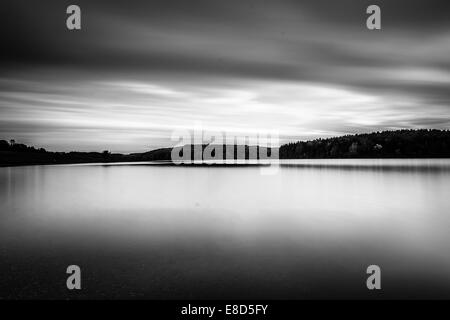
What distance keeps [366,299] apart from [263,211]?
53.0 ft

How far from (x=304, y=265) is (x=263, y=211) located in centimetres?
1355

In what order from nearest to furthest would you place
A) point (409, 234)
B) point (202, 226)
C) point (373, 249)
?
point (373, 249)
point (409, 234)
point (202, 226)

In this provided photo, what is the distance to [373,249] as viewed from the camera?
13156mm

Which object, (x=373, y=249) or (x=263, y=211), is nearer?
(x=373, y=249)

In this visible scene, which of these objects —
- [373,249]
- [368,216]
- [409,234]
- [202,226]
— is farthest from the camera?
[368,216]

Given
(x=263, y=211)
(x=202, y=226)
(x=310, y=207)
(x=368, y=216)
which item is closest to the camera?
(x=202, y=226)

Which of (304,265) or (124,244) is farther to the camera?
(124,244)
